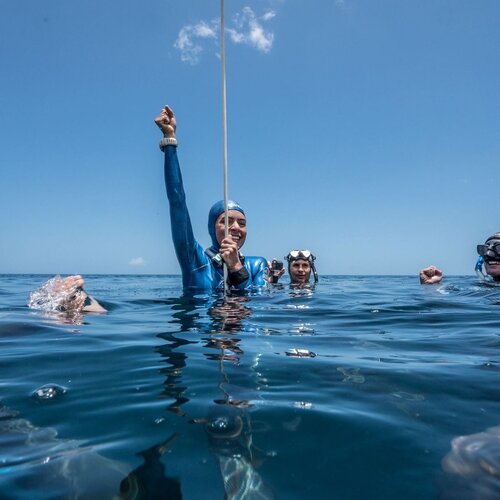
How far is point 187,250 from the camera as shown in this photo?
6.38 m

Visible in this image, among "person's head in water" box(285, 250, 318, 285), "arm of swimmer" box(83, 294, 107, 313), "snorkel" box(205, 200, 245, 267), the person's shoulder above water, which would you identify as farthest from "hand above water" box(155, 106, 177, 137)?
"person's head in water" box(285, 250, 318, 285)

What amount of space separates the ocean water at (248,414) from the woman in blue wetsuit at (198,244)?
1894 mm

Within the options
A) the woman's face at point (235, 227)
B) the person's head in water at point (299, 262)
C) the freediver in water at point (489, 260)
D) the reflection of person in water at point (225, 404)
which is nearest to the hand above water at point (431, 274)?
the freediver in water at point (489, 260)

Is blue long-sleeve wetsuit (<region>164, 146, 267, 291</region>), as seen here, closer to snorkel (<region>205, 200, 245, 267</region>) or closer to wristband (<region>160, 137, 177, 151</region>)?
wristband (<region>160, 137, 177, 151</region>)

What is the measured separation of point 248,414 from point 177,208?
432 cm

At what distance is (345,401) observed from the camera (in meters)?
2.17

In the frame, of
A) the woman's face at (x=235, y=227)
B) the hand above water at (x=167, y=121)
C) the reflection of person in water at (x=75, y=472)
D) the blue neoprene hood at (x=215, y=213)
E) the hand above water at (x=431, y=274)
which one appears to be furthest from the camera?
the hand above water at (x=431, y=274)

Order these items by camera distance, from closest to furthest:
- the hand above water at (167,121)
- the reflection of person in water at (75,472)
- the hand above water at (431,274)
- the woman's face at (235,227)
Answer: the reflection of person in water at (75,472), the hand above water at (167,121), the woman's face at (235,227), the hand above water at (431,274)

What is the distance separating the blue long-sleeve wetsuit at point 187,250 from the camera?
580cm

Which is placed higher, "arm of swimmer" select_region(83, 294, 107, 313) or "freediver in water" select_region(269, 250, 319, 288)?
"freediver in water" select_region(269, 250, 319, 288)

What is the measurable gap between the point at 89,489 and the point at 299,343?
2.33m

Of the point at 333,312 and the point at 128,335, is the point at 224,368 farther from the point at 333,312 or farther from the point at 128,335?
the point at 333,312

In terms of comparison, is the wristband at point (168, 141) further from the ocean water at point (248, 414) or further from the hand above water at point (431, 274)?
the hand above water at point (431, 274)

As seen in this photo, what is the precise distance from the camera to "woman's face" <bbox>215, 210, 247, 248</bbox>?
23.5 feet
